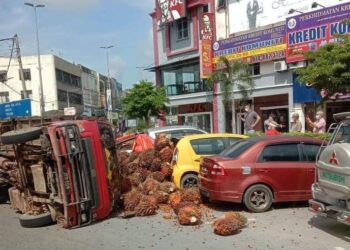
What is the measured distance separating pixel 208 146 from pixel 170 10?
26.4 m

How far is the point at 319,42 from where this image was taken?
23.9 metres

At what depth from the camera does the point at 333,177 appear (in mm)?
7457

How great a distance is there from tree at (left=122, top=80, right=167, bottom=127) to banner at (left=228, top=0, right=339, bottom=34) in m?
7.72

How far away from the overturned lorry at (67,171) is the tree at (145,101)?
2622 centimetres

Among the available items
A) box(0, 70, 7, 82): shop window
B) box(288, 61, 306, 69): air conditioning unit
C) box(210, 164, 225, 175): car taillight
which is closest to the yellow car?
box(210, 164, 225, 175): car taillight

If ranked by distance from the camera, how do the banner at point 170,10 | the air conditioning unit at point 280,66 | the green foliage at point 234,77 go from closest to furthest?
the air conditioning unit at point 280,66, the green foliage at point 234,77, the banner at point 170,10

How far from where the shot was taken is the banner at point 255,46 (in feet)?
88.2

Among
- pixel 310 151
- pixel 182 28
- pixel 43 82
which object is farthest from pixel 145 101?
pixel 43 82

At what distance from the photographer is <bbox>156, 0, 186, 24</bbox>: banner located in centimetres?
3572

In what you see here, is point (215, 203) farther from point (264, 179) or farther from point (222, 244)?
point (222, 244)

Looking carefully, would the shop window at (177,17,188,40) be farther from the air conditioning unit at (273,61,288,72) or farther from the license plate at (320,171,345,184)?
the license plate at (320,171,345,184)

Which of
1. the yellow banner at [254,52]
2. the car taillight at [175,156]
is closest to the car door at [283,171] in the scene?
the car taillight at [175,156]

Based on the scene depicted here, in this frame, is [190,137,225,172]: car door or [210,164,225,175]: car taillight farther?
[190,137,225,172]: car door

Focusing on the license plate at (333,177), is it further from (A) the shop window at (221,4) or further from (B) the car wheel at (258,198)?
(A) the shop window at (221,4)
